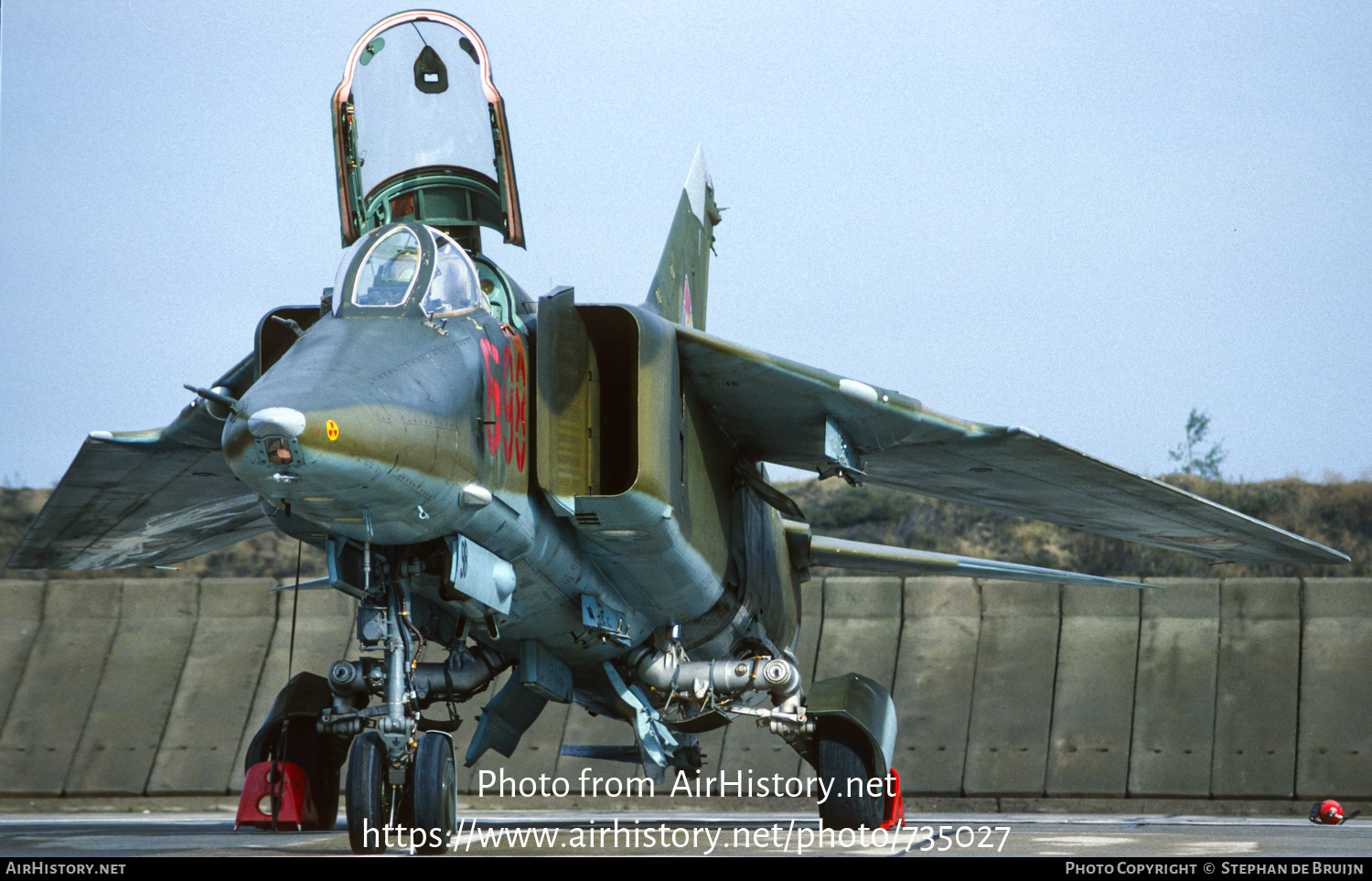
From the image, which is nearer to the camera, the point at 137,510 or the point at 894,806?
the point at 894,806

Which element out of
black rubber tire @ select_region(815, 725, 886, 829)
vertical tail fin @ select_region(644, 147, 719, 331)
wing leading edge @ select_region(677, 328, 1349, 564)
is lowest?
black rubber tire @ select_region(815, 725, 886, 829)

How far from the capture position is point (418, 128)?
8328 millimetres

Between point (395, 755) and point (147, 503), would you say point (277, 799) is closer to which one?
point (395, 755)

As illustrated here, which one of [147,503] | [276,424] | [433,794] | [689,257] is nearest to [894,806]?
[433,794]

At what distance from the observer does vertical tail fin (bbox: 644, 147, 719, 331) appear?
10.2 meters

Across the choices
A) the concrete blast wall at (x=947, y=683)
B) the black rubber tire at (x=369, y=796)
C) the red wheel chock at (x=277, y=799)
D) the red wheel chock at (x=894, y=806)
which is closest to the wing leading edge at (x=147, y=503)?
the red wheel chock at (x=277, y=799)

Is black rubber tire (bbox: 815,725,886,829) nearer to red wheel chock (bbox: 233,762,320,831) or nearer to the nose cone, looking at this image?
red wheel chock (bbox: 233,762,320,831)

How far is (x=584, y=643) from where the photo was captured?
8562 mm

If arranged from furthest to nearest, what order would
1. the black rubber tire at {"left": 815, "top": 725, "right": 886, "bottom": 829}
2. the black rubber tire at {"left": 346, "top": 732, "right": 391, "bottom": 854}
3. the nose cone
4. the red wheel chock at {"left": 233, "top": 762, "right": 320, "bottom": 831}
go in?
1. the black rubber tire at {"left": 815, "top": 725, "right": 886, "bottom": 829}
2. the red wheel chock at {"left": 233, "top": 762, "right": 320, "bottom": 831}
3. the black rubber tire at {"left": 346, "top": 732, "right": 391, "bottom": 854}
4. the nose cone

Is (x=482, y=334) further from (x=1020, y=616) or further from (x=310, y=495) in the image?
(x=1020, y=616)

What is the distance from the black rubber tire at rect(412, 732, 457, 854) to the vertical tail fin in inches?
157

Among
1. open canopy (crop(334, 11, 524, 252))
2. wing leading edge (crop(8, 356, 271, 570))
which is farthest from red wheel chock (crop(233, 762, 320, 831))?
open canopy (crop(334, 11, 524, 252))

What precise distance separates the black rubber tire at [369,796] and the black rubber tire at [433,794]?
0.16 m

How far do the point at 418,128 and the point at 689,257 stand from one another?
3333mm
